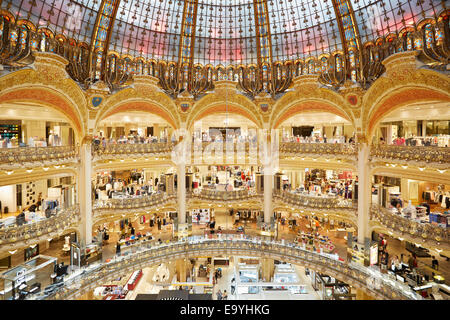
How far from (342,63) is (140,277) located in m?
25.9

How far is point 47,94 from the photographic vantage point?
1936cm

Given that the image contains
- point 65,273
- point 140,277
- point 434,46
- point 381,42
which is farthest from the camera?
point 140,277

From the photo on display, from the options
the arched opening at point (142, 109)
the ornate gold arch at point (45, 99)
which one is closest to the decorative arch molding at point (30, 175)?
the ornate gold arch at point (45, 99)

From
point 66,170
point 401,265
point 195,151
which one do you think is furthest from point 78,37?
point 401,265

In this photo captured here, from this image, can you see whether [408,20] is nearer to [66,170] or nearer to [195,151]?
[195,151]

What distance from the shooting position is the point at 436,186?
25.1 m

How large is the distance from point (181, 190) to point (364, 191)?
639 inches

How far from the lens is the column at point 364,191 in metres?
21.8

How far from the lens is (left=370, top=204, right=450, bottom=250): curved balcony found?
15.4 m

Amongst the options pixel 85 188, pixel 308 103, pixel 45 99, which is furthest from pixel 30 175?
pixel 308 103

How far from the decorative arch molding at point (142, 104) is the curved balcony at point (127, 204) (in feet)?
21.6

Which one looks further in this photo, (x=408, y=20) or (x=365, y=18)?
(x=365, y=18)

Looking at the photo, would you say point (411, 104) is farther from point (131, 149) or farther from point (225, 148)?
point (131, 149)

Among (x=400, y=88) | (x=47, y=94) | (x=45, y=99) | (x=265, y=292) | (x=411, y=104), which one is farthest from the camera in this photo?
(x=265, y=292)
